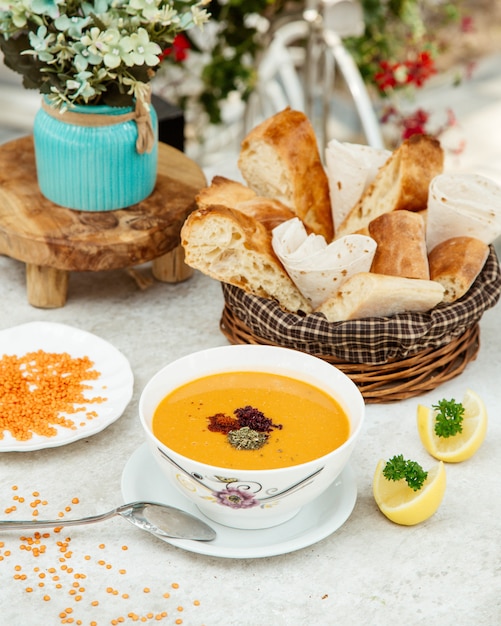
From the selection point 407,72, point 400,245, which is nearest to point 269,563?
point 400,245

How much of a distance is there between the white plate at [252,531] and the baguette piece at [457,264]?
0.34m

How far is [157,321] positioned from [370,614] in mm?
704

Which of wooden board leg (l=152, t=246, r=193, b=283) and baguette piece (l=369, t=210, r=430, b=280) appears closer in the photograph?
baguette piece (l=369, t=210, r=430, b=280)

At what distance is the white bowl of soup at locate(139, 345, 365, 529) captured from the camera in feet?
3.33

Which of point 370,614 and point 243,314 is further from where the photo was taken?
point 243,314

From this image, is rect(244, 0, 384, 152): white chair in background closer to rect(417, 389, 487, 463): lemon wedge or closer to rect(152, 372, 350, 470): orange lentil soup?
rect(417, 389, 487, 463): lemon wedge

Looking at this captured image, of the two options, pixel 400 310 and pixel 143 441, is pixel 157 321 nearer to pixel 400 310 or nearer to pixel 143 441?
pixel 143 441

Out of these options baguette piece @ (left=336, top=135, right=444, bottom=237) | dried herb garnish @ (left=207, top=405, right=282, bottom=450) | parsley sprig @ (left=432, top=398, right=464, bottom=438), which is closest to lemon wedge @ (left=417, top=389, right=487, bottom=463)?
parsley sprig @ (left=432, top=398, right=464, bottom=438)

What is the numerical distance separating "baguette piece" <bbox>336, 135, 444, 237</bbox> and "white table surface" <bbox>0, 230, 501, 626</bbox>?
0.35m

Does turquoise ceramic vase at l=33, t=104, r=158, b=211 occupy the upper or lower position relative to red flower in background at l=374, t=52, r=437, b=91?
upper

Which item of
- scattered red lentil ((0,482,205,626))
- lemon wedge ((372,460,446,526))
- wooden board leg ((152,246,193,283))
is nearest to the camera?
scattered red lentil ((0,482,205,626))

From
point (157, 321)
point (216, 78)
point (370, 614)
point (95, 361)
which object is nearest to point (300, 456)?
point (370, 614)

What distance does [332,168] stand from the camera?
1.55 metres

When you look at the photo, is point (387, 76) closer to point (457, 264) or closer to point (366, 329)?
point (457, 264)
